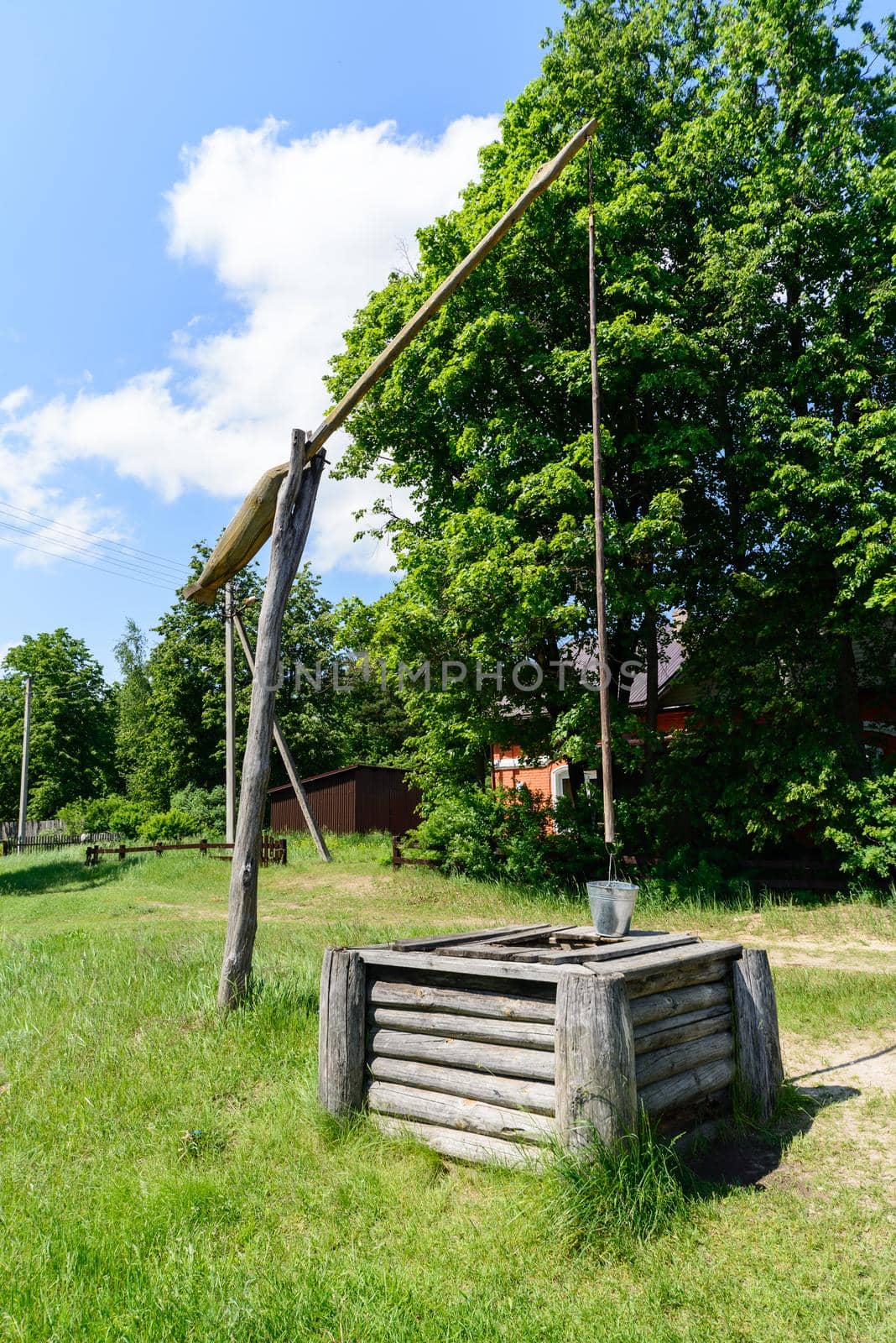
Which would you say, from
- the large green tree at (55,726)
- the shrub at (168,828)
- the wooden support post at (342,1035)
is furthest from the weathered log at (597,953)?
the large green tree at (55,726)

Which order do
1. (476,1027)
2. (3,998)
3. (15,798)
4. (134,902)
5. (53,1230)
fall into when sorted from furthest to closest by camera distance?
(15,798)
(134,902)
(3,998)
(476,1027)
(53,1230)

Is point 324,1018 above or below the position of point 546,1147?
above

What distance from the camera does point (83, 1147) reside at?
5.19 metres

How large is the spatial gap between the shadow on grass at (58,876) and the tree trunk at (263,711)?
1681 cm

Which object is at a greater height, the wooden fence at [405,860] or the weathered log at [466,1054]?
the weathered log at [466,1054]

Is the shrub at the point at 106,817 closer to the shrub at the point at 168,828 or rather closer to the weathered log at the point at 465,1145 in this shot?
the shrub at the point at 168,828

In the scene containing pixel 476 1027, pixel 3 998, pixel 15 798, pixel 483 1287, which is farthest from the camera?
pixel 15 798

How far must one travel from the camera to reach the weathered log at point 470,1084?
4.39m

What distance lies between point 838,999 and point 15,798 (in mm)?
49320

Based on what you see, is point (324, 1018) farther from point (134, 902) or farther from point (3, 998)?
point (134, 902)

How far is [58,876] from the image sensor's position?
24.9 meters

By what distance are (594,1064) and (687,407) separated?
15.5 meters

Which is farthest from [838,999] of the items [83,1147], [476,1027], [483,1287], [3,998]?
[3,998]

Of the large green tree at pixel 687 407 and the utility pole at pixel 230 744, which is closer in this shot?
the large green tree at pixel 687 407
